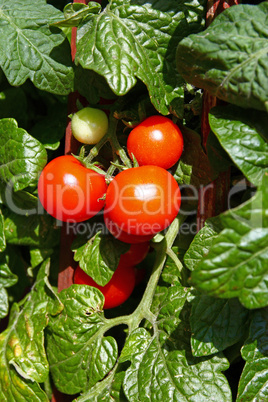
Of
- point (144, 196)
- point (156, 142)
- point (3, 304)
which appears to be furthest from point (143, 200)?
point (3, 304)

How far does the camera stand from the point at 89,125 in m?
1.10

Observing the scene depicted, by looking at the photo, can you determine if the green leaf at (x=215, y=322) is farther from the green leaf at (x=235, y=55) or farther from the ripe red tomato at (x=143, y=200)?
the green leaf at (x=235, y=55)

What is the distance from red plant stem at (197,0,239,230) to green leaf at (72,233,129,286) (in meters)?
0.24

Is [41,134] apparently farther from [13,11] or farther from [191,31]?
[191,31]

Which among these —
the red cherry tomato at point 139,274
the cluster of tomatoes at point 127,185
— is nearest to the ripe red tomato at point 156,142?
the cluster of tomatoes at point 127,185

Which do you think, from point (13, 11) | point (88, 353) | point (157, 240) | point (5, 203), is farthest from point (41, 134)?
point (88, 353)

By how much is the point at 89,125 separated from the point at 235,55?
387mm

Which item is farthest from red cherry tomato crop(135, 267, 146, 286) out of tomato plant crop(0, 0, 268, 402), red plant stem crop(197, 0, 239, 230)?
red plant stem crop(197, 0, 239, 230)

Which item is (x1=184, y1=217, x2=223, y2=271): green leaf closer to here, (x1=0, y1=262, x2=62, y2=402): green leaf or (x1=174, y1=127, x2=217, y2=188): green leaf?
(x1=174, y1=127, x2=217, y2=188): green leaf

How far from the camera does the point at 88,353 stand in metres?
1.19

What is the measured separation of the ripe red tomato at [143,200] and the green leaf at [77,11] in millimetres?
383

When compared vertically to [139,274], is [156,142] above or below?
above

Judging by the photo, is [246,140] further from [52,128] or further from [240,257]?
[52,128]

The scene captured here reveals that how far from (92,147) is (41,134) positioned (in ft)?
Answer: 0.86
